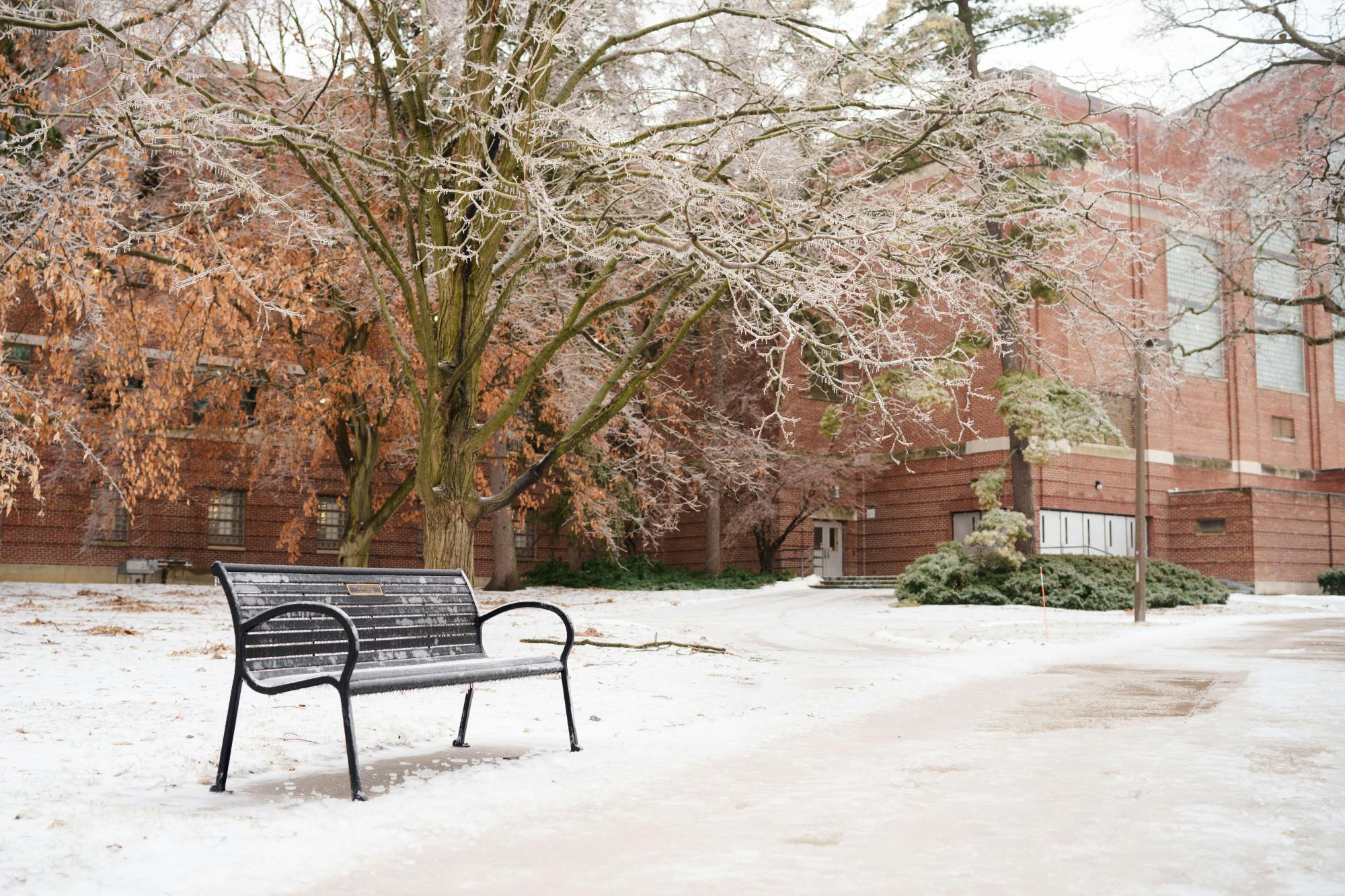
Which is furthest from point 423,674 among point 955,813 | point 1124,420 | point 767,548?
point 1124,420

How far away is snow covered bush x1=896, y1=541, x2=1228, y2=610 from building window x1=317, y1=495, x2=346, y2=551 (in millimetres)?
18620

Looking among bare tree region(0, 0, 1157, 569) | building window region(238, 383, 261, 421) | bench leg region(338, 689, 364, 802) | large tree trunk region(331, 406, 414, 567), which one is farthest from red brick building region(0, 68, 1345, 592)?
bench leg region(338, 689, 364, 802)

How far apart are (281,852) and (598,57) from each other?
906 centimetres

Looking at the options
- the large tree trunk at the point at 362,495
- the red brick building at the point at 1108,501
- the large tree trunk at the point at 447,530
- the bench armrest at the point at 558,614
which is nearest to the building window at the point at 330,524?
the red brick building at the point at 1108,501

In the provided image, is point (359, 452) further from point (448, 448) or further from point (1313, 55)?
point (1313, 55)

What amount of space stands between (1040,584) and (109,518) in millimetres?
21850

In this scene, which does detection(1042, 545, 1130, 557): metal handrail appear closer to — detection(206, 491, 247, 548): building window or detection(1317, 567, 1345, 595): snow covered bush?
detection(1317, 567, 1345, 595): snow covered bush

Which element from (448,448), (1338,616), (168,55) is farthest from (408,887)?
(1338,616)

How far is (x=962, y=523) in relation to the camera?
36.4 meters

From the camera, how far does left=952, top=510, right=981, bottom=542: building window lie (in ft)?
118

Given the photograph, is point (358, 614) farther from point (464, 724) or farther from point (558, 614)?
point (558, 614)

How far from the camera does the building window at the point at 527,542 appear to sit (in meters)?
40.2

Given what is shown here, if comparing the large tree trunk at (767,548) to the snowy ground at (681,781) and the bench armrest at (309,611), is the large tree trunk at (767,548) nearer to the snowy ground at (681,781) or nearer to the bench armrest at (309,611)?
the snowy ground at (681,781)

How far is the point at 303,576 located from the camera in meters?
6.15
